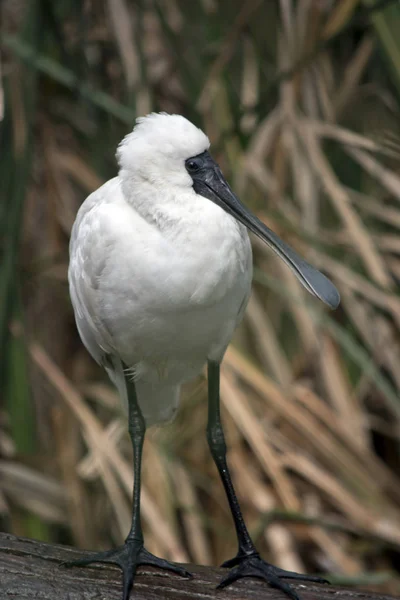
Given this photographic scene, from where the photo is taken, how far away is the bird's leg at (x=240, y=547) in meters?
1.86

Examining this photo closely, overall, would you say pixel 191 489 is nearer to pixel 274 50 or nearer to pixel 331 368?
pixel 331 368

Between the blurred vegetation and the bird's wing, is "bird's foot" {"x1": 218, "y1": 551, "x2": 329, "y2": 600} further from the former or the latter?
the blurred vegetation

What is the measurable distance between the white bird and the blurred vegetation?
73 centimetres

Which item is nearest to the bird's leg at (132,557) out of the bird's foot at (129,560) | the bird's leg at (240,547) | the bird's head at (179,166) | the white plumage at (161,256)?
the bird's foot at (129,560)

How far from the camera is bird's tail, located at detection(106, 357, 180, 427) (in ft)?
6.85

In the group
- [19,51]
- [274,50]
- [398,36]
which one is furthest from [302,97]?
[19,51]

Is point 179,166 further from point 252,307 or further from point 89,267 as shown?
point 252,307

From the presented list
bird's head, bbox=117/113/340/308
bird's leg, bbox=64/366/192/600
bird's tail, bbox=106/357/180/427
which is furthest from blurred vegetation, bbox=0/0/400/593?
bird's head, bbox=117/113/340/308

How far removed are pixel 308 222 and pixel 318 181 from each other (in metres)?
0.13

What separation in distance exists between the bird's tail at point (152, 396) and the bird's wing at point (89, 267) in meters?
0.09

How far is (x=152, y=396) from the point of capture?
2131mm

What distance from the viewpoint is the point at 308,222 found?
2.89 metres

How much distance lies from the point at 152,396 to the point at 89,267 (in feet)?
1.28

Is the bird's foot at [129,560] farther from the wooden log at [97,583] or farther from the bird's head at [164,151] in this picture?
the bird's head at [164,151]
